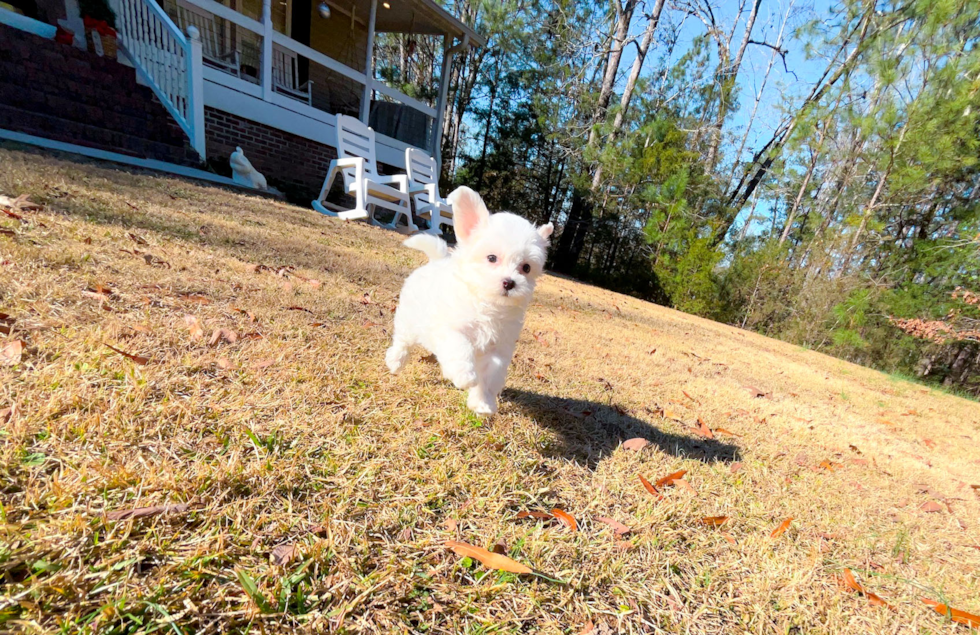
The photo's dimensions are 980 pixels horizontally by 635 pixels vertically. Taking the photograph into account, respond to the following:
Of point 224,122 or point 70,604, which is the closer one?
point 70,604

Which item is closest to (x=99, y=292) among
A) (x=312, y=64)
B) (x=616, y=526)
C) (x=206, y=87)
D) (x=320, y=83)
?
(x=616, y=526)

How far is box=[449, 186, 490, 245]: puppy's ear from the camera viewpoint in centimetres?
225

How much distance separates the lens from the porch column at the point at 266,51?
9.35 metres

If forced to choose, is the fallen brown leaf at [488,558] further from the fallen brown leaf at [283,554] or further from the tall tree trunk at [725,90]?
the tall tree trunk at [725,90]

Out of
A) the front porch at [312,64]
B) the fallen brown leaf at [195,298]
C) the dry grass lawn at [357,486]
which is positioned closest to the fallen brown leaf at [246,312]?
the dry grass lawn at [357,486]

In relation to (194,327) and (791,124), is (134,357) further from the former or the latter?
(791,124)

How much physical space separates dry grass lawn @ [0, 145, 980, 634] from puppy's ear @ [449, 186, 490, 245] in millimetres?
921

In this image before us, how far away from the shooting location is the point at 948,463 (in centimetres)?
381

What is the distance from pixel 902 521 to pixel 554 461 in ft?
6.61

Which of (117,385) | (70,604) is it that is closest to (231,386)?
(117,385)

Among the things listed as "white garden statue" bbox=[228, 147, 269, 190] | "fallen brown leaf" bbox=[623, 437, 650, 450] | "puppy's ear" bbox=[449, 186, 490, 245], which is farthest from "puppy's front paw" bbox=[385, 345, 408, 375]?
"white garden statue" bbox=[228, 147, 269, 190]

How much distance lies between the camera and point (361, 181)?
8773 millimetres

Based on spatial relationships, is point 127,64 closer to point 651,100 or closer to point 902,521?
point 902,521

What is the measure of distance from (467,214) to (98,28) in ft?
33.5
